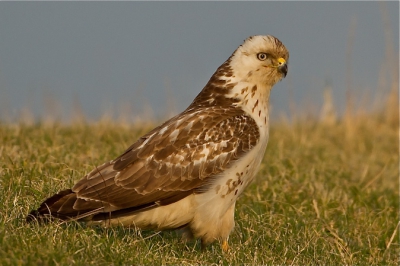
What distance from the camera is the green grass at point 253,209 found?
536 centimetres

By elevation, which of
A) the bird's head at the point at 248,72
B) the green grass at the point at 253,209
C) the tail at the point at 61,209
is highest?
the bird's head at the point at 248,72

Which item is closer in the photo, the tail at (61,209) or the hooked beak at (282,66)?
the tail at (61,209)

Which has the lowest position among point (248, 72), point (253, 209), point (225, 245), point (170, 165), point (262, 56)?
point (253, 209)

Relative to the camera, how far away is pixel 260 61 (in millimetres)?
6828

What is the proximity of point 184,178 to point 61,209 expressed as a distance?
3.38 feet

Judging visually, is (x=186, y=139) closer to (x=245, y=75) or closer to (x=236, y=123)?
(x=236, y=123)

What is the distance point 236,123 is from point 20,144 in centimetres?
A: 332

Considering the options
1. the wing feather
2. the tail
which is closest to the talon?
the wing feather

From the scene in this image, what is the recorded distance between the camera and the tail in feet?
19.2

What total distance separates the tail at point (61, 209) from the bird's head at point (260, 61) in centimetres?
183

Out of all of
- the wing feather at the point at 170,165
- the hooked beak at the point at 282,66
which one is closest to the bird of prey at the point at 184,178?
the wing feather at the point at 170,165

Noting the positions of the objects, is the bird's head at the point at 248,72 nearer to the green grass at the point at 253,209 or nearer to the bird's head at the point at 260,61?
the bird's head at the point at 260,61

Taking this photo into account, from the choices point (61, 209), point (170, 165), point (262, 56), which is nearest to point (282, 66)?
point (262, 56)

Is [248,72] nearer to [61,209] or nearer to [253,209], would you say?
[253,209]
